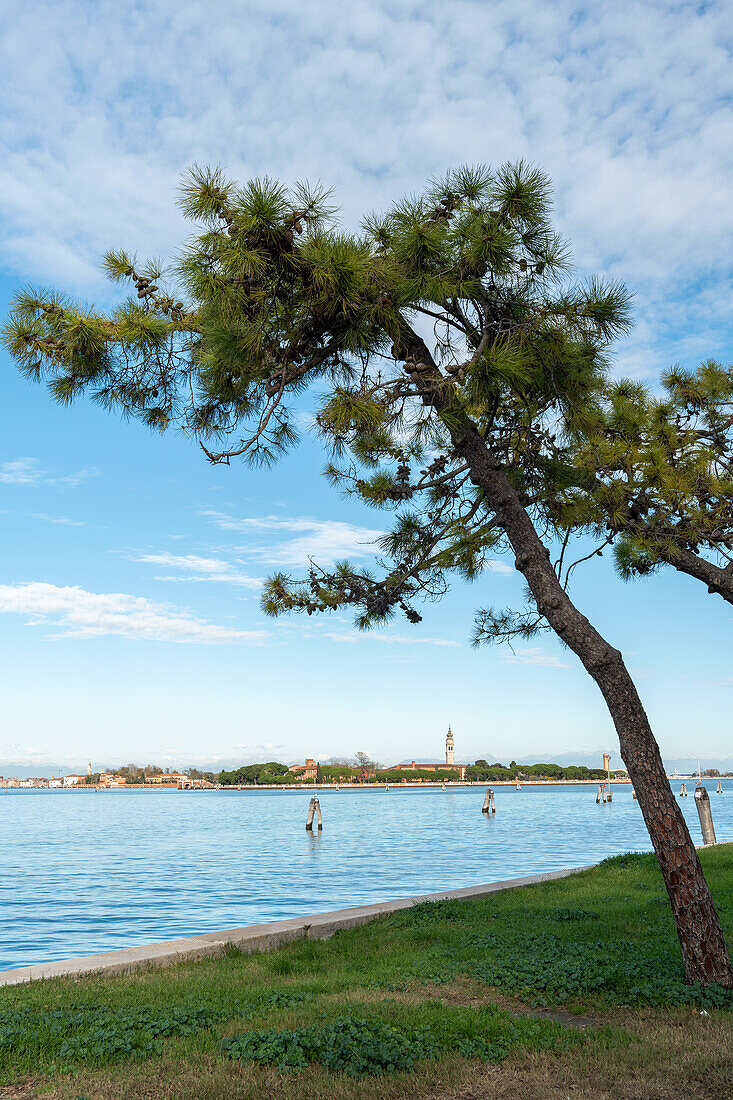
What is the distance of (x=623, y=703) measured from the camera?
642 centimetres

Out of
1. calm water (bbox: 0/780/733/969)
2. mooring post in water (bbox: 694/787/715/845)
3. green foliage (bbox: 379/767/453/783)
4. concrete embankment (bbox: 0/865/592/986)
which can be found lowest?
calm water (bbox: 0/780/733/969)

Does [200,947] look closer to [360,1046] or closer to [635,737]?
[360,1046]

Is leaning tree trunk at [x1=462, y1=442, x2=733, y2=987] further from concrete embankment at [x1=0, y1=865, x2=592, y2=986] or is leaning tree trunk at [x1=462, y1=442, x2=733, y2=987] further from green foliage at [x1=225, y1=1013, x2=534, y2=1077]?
concrete embankment at [x1=0, y1=865, x2=592, y2=986]

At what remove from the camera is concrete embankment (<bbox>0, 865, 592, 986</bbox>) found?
22.6 ft

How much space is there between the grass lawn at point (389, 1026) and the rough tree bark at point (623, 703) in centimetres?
40

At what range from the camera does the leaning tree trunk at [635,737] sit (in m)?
5.98

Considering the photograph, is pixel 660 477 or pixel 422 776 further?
pixel 422 776

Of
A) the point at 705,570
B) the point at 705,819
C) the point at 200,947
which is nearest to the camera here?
the point at 200,947

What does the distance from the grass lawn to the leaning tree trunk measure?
0.37 meters

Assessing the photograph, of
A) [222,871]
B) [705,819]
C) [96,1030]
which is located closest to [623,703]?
[96,1030]

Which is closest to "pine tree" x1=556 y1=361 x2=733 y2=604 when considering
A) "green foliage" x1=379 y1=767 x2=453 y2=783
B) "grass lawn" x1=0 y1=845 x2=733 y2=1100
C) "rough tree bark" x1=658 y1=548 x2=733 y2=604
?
"rough tree bark" x1=658 y1=548 x2=733 y2=604

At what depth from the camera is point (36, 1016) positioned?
5.11 m

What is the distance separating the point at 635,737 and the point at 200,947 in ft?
15.3

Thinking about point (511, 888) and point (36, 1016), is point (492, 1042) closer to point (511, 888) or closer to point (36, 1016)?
point (36, 1016)
